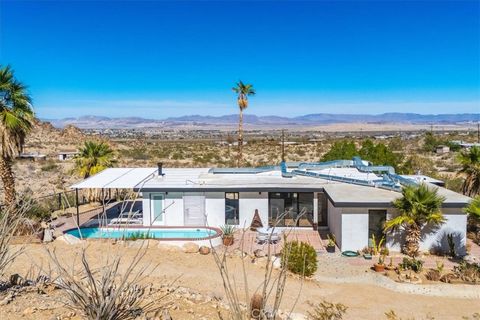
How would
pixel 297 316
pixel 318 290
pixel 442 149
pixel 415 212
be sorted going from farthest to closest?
1. pixel 442 149
2. pixel 415 212
3. pixel 318 290
4. pixel 297 316

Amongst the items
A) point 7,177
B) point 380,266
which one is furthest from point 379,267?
point 7,177

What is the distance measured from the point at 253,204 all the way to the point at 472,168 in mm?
10272

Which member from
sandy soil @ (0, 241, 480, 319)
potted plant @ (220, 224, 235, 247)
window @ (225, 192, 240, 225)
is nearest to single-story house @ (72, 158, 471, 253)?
window @ (225, 192, 240, 225)

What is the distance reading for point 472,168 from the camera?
18.8 meters

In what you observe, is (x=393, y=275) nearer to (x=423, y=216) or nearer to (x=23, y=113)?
(x=423, y=216)

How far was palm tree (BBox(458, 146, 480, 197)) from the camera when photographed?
1873cm

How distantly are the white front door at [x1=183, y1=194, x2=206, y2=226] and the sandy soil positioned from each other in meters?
5.06

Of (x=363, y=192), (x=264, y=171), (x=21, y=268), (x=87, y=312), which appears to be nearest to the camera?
(x=87, y=312)

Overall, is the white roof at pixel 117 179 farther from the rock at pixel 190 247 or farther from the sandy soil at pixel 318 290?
the sandy soil at pixel 318 290

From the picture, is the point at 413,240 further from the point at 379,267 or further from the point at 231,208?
the point at 231,208

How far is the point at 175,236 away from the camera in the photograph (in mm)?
19500

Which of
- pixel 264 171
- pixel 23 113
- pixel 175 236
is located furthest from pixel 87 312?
pixel 264 171

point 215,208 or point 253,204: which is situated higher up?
point 253,204

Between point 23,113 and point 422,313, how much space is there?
17162 millimetres
